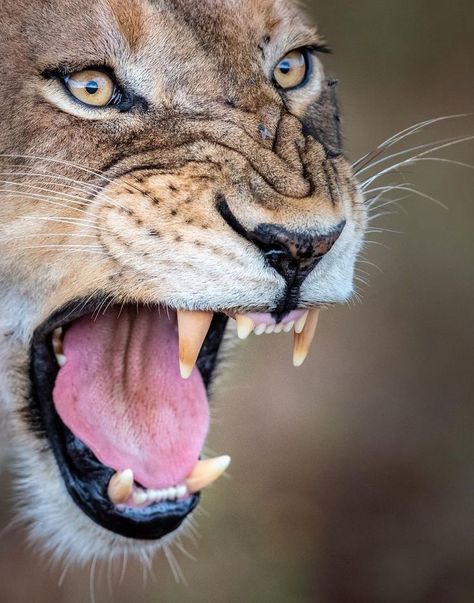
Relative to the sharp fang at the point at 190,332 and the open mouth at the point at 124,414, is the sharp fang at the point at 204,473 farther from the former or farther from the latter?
the sharp fang at the point at 190,332

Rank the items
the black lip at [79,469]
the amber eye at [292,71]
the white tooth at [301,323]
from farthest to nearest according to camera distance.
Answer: the amber eye at [292,71] < the black lip at [79,469] < the white tooth at [301,323]

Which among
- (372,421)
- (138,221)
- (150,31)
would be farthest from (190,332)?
(372,421)

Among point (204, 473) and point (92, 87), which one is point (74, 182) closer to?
point (92, 87)

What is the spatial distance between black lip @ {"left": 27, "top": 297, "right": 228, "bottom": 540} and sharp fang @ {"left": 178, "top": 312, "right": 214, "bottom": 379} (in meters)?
0.23

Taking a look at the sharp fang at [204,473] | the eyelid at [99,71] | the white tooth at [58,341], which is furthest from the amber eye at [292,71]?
the sharp fang at [204,473]

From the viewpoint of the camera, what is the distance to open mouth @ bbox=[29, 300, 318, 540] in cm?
219

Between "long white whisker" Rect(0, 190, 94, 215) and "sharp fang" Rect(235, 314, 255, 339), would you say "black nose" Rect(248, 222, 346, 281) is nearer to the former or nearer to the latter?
"sharp fang" Rect(235, 314, 255, 339)

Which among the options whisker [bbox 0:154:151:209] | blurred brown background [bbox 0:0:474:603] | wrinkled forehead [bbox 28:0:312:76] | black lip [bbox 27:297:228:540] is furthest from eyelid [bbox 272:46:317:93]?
blurred brown background [bbox 0:0:474:603]

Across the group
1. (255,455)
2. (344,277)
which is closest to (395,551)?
(255,455)

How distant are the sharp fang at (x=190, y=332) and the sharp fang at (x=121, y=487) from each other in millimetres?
253

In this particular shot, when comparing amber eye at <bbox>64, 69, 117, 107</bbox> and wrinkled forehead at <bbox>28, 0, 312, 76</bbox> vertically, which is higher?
wrinkled forehead at <bbox>28, 0, 312, 76</bbox>

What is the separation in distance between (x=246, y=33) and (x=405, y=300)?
2.82 m

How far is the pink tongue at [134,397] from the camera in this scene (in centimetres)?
224

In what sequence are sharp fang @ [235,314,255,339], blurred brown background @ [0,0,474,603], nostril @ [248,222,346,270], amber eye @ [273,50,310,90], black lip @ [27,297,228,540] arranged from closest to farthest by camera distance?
nostril @ [248,222,346,270]
sharp fang @ [235,314,255,339]
black lip @ [27,297,228,540]
amber eye @ [273,50,310,90]
blurred brown background @ [0,0,474,603]
